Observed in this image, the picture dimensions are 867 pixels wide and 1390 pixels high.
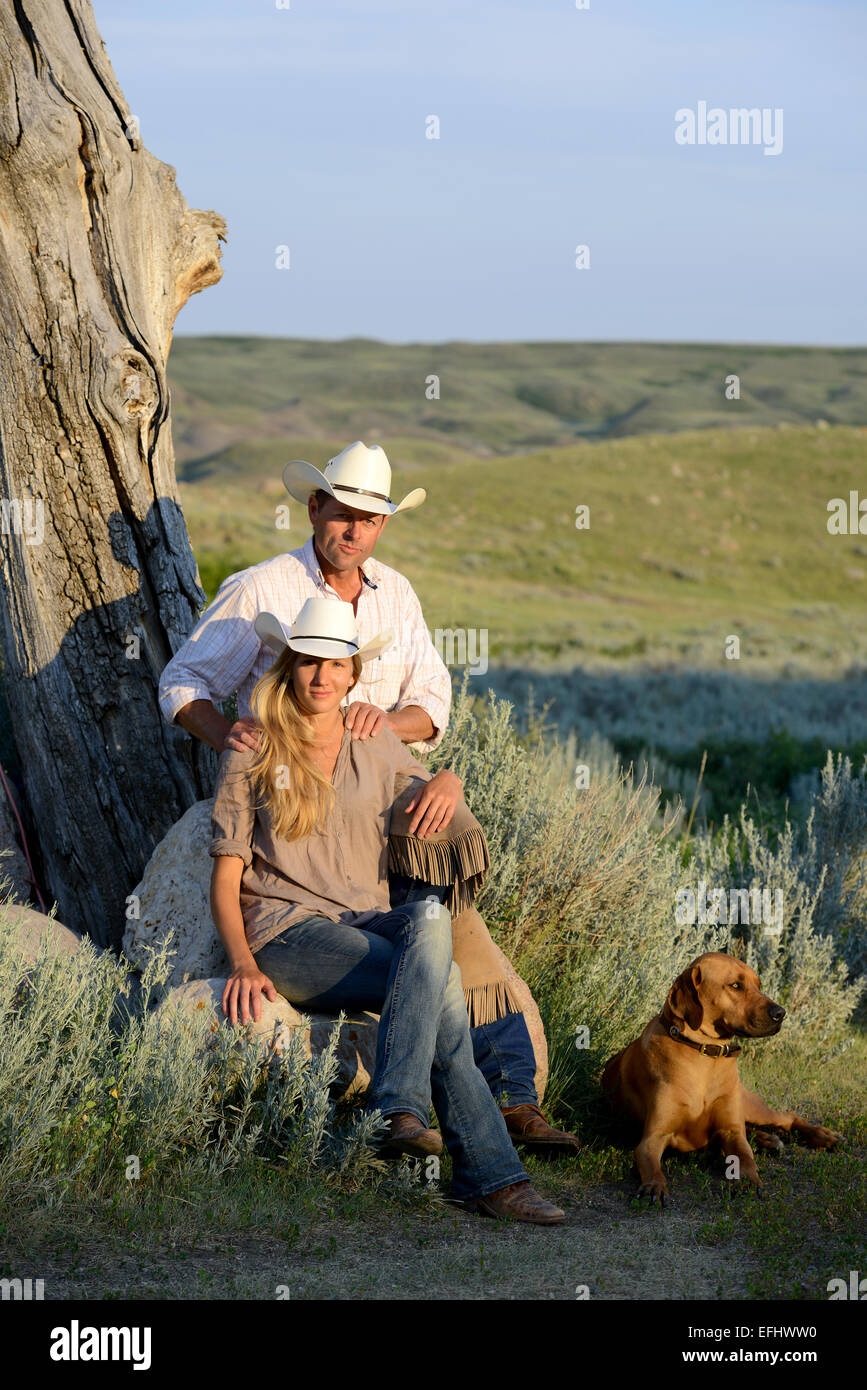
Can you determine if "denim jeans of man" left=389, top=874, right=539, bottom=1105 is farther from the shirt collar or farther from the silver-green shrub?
the shirt collar

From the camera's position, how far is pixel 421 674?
5.87 meters

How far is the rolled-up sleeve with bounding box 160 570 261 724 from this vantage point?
5555mm

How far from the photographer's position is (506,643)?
86.4 feet

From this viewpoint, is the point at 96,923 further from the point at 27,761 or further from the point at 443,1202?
the point at 443,1202

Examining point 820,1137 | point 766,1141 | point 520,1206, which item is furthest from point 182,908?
point 820,1137

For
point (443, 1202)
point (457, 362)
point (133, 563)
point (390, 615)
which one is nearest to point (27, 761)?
point (133, 563)

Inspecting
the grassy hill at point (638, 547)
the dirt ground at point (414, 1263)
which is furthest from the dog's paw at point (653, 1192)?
the grassy hill at point (638, 547)

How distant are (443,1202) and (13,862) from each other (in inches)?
125

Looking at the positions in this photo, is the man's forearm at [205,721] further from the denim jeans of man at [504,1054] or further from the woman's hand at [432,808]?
the denim jeans of man at [504,1054]

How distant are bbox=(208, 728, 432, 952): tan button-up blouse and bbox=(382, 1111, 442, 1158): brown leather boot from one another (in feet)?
2.82

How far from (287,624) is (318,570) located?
286 mm

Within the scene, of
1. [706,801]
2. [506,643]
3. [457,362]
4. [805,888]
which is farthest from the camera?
[457,362]

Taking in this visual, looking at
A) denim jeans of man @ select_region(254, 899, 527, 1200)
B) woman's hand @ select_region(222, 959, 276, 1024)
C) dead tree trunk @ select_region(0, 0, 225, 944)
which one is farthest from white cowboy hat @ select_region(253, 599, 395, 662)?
dead tree trunk @ select_region(0, 0, 225, 944)

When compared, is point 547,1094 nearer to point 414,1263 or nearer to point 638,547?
point 414,1263
